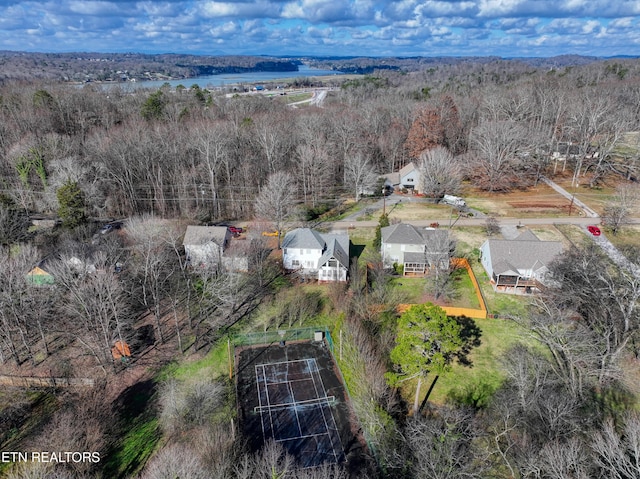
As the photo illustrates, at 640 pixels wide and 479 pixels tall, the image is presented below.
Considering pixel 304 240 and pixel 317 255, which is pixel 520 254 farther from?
pixel 304 240

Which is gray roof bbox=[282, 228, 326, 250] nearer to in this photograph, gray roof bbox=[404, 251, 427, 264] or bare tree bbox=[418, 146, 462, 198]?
gray roof bbox=[404, 251, 427, 264]


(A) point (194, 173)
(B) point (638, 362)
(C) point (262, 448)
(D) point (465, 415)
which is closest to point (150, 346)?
(C) point (262, 448)

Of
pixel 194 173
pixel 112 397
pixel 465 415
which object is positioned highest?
pixel 194 173

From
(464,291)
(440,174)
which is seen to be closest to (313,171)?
(440,174)

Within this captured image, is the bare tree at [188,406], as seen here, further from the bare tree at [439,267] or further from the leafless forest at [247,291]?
the bare tree at [439,267]

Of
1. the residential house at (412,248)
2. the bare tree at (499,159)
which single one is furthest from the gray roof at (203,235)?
the bare tree at (499,159)

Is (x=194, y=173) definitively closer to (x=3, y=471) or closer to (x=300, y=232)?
(x=300, y=232)
